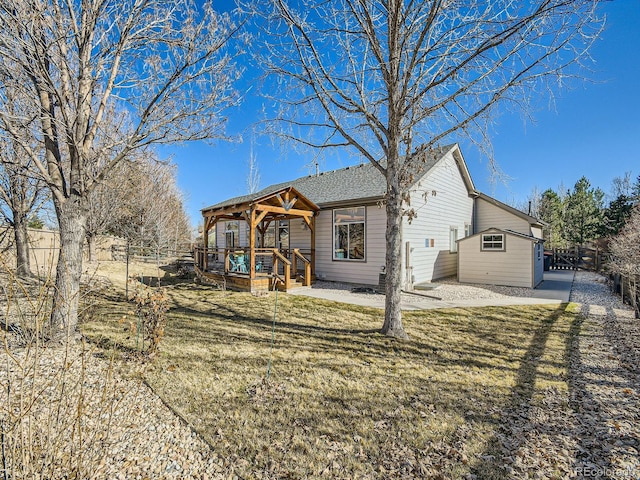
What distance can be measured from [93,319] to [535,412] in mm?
7609

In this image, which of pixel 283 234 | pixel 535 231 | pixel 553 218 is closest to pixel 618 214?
pixel 553 218

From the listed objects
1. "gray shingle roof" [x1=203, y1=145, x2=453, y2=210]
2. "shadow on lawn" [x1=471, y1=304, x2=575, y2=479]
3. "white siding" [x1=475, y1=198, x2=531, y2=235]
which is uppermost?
"gray shingle roof" [x1=203, y1=145, x2=453, y2=210]

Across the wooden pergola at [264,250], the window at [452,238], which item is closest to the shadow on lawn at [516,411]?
the wooden pergola at [264,250]

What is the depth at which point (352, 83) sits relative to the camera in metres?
5.67

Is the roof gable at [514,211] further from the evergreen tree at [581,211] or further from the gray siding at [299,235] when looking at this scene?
the evergreen tree at [581,211]

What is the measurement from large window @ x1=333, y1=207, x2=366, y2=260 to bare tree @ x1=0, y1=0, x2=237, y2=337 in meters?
6.53

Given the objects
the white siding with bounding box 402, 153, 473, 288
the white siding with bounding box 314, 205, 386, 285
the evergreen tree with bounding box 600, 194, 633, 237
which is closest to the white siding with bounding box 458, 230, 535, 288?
the white siding with bounding box 402, 153, 473, 288

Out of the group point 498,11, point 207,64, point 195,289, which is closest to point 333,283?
point 195,289

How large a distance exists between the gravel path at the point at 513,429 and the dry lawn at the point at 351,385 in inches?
5.9

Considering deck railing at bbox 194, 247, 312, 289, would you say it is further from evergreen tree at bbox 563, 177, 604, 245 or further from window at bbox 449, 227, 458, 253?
evergreen tree at bbox 563, 177, 604, 245

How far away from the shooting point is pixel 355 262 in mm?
11375

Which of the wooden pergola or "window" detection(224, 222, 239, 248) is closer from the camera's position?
the wooden pergola

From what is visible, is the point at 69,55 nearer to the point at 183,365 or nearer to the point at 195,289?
the point at 183,365

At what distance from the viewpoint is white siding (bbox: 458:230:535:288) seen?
11.0m
